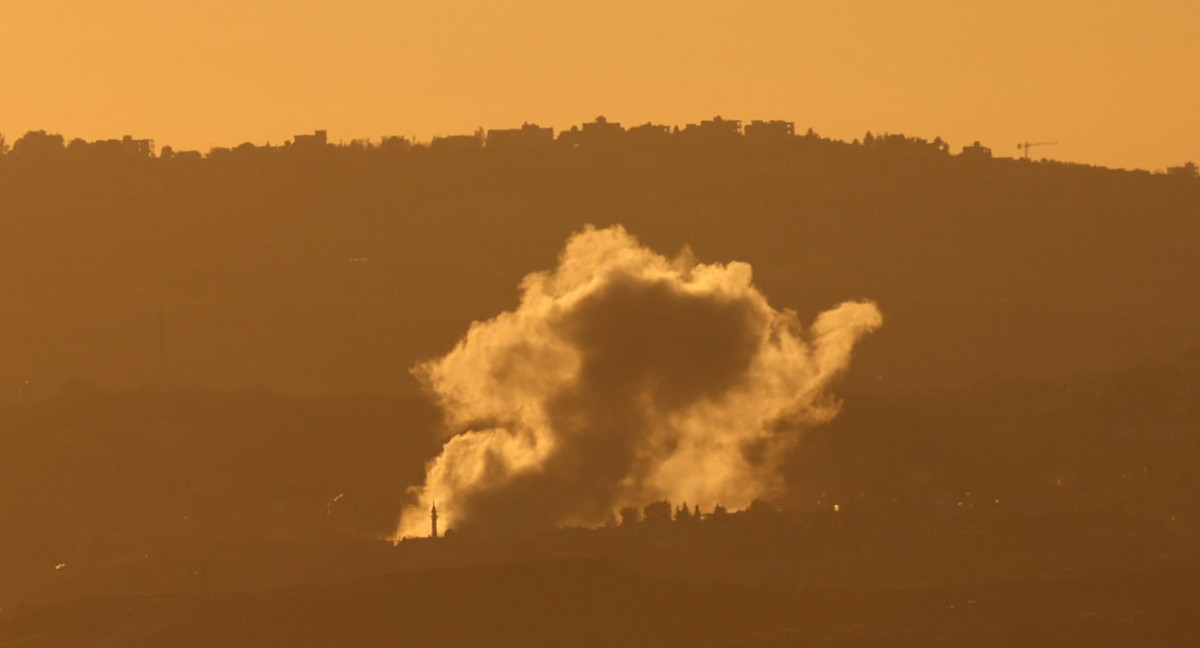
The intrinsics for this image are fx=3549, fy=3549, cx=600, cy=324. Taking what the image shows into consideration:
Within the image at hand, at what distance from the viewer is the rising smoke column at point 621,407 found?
135125 millimetres

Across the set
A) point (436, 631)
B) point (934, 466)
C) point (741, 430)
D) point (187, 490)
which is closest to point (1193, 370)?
point (934, 466)

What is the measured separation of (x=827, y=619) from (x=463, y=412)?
153 feet

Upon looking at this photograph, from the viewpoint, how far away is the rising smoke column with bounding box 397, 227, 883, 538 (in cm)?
13512

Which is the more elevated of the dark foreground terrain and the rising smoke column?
the rising smoke column

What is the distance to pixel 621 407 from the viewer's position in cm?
13938

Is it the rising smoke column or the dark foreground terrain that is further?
the rising smoke column

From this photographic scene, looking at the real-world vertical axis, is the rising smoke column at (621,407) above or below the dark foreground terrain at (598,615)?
above

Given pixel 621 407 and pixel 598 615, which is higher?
pixel 621 407

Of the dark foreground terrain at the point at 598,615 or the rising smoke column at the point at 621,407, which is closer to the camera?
the dark foreground terrain at the point at 598,615

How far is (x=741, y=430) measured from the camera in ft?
482

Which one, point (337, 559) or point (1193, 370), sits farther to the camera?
point (1193, 370)

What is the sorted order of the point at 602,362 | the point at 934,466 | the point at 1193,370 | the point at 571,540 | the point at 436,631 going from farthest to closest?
the point at 1193,370 < the point at 934,466 < the point at 602,362 < the point at 571,540 < the point at 436,631

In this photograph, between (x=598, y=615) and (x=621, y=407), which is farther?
(x=621, y=407)

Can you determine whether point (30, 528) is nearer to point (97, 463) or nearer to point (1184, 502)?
point (97, 463)
